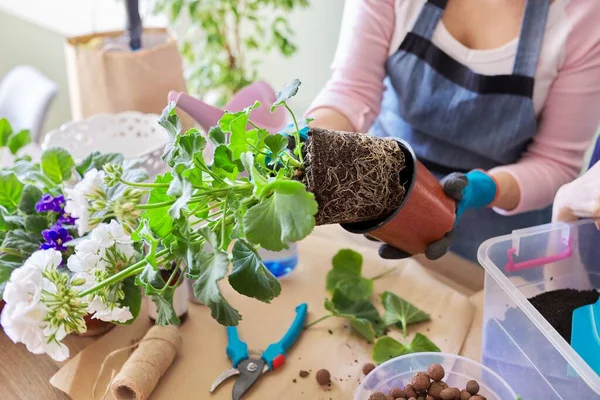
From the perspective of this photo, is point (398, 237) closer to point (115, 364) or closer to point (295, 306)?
point (295, 306)

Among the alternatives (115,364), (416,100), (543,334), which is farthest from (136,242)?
(416,100)

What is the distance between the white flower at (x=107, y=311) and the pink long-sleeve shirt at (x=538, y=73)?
431 millimetres

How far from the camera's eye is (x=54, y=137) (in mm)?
842

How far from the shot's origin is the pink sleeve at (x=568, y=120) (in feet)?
2.43

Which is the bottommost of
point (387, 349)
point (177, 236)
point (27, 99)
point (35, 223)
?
point (27, 99)

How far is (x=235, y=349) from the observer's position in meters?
0.66

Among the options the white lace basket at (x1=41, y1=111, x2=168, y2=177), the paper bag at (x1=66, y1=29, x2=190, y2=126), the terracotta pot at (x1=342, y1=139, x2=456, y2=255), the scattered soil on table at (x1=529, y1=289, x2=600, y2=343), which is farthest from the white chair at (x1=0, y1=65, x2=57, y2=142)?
the scattered soil on table at (x1=529, y1=289, x2=600, y2=343)

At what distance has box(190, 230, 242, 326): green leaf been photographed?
416 mm

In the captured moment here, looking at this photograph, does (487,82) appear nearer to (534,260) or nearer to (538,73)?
(538,73)

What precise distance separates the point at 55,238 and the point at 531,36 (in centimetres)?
66

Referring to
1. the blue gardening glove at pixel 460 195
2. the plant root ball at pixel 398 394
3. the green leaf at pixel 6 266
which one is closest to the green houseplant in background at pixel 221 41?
the blue gardening glove at pixel 460 195

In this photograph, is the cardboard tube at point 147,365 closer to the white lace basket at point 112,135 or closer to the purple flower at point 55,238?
the purple flower at point 55,238

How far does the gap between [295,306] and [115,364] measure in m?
0.23

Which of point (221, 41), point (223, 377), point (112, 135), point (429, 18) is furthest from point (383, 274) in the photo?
point (221, 41)
